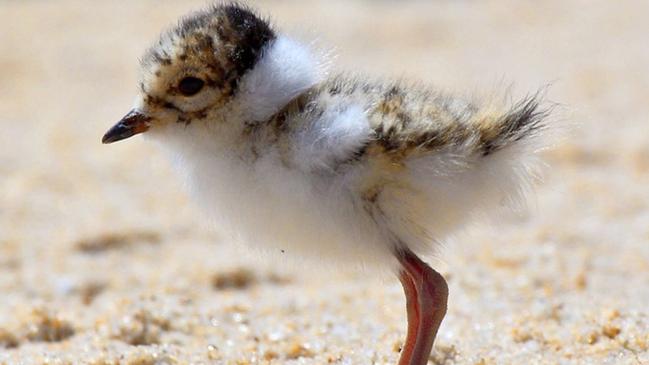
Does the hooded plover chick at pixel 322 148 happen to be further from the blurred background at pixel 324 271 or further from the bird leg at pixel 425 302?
the blurred background at pixel 324 271

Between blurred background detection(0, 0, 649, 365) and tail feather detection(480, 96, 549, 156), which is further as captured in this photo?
blurred background detection(0, 0, 649, 365)

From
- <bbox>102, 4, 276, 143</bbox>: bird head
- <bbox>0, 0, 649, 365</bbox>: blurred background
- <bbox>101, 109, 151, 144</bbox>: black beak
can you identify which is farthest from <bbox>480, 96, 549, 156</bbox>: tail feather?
<bbox>101, 109, 151, 144</bbox>: black beak

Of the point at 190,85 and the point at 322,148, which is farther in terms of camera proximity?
the point at 190,85

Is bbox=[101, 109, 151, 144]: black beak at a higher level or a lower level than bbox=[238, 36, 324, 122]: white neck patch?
lower

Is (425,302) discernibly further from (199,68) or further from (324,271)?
(199,68)

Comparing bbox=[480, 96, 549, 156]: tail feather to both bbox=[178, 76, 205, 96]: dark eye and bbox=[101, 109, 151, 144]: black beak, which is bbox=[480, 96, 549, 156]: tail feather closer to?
bbox=[178, 76, 205, 96]: dark eye

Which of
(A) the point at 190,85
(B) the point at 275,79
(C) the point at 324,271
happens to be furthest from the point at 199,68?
(C) the point at 324,271

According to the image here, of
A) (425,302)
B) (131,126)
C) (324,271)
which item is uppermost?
(131,126)

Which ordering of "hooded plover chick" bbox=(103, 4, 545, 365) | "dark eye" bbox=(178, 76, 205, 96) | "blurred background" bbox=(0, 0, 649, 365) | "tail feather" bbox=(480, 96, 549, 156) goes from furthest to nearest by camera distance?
"blurred background" bbox=(0, 0, 649, 365) < "dark eye" bbox=(178, 76, 205, 96) < "tail feather" bbox=(480, 96, 549, 156) < "hooded plover chick" bbox=(103, 4, 545, 365)
